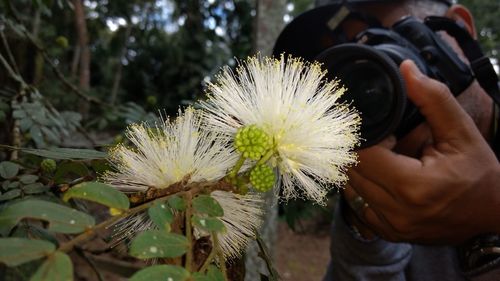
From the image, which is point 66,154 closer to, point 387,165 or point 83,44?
point 387,165

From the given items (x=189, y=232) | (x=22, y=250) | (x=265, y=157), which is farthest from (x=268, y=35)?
(x=22, y=250)

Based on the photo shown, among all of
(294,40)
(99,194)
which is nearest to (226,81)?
(99,194)

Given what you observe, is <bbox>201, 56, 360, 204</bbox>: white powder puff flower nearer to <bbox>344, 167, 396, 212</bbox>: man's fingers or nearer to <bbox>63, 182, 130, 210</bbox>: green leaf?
<bbox>63, 182, 130, 210</bbox>: green leaf

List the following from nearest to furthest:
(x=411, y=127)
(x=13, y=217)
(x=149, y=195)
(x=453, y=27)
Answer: (x=13, y=217), (x=149, y=195), (x=411, y=127), (x=453, y=27)

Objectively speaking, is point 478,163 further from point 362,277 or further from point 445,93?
point 362,277

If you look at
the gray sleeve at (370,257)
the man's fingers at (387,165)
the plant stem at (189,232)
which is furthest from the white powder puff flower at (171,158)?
the gray sleeve at (370,257)

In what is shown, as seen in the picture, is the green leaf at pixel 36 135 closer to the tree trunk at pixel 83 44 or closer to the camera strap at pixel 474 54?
the camera strap at pixel 474 54
